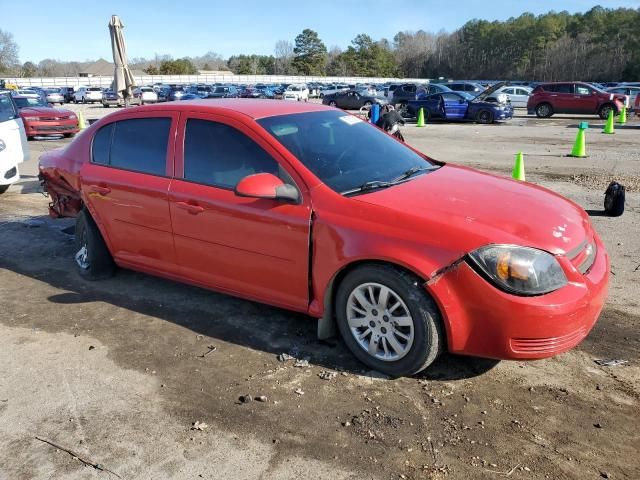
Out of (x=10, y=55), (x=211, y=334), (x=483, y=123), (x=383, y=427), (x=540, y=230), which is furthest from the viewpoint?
(x=10, y=55)

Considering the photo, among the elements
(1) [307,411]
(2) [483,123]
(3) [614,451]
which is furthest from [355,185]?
(2) [483,123]

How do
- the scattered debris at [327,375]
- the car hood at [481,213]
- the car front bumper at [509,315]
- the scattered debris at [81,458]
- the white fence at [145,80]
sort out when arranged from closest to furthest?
the scattered debris at [81,458], the car front bumper at [509,315], the car hood at [481,213], the scattered debris at [327,375], the white fence at [145,80]

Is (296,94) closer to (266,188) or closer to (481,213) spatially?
(266,188)

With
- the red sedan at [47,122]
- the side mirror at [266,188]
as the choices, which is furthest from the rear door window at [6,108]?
the red sedan at [47,122]

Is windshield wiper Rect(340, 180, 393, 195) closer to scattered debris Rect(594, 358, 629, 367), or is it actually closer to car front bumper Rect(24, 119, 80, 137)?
scattered debris Rect(594, 358, 629, 367)

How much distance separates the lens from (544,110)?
90.1 feet

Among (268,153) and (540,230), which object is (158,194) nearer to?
(268,153)

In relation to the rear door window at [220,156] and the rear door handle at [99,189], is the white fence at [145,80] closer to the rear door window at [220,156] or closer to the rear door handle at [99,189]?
the rear door handle at [99,189]

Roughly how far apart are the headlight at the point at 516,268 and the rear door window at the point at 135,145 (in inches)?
101

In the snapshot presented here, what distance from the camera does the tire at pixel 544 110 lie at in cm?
2727

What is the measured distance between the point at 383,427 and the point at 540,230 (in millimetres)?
1471

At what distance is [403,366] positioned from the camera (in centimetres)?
333

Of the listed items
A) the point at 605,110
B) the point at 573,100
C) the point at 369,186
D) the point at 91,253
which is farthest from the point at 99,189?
the point at 573,100

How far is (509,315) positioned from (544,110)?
90.1ft
